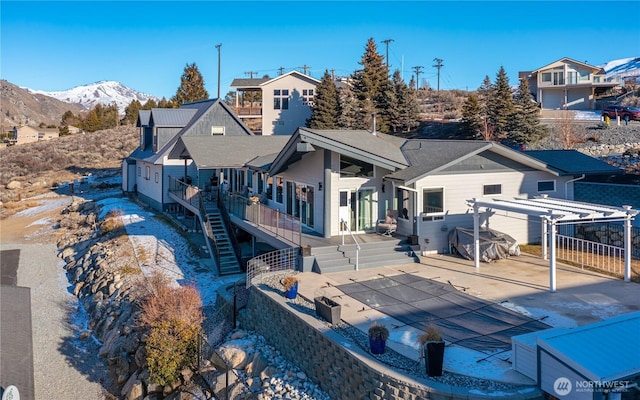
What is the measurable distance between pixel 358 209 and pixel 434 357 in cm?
1015

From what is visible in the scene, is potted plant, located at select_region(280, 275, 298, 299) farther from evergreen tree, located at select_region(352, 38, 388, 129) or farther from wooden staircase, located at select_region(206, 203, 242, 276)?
evergreen tree, located at select_region(352, 38, 388, 129)

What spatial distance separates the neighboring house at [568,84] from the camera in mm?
50500

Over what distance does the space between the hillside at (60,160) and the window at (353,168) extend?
36593 millimetres

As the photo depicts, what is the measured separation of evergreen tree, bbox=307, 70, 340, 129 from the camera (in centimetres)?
4172

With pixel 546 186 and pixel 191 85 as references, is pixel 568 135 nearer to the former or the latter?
pixel 546 186

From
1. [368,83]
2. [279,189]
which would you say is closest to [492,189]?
[279,189]

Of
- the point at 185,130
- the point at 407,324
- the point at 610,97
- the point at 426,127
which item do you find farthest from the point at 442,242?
the point at 610,97

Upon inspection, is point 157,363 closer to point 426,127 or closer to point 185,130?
point 185,130

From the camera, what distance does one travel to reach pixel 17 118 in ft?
610

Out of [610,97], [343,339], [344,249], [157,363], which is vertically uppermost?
[610,97]

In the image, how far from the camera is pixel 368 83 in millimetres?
44656

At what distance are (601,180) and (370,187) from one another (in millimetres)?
14833

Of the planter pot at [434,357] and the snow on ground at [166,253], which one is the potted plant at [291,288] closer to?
the snow on ground at [166,253]

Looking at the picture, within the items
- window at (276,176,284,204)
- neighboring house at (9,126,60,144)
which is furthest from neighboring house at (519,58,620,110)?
neighboring house at (9,126,60,144)
